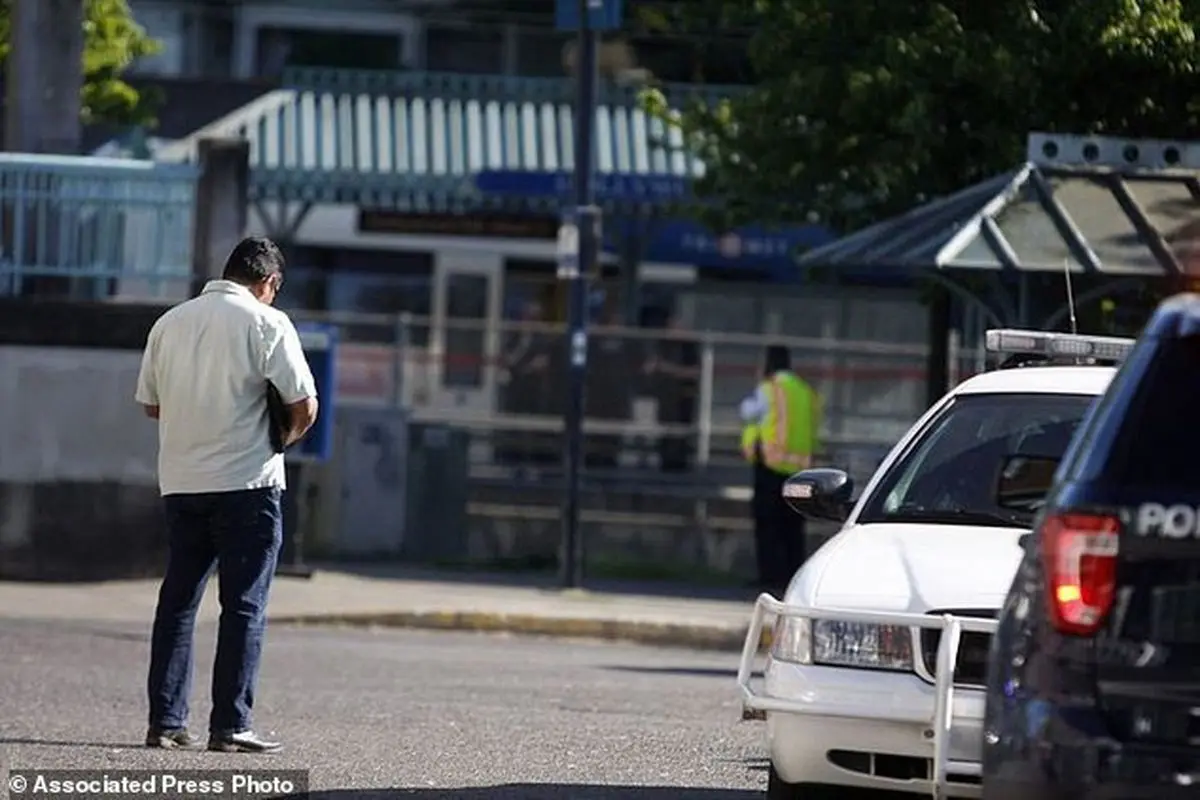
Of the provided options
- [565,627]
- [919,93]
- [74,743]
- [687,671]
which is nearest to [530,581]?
[565,627]

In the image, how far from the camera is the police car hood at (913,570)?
817cm

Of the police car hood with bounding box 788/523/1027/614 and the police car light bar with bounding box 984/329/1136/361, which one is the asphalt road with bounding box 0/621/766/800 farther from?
the police car light bar with bounding box 984/329/1136/361

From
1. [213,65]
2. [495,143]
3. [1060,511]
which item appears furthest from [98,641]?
[213,65]

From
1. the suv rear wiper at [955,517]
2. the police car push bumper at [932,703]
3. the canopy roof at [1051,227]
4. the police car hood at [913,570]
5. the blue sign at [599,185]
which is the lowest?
the police car push bumper at [932,703]

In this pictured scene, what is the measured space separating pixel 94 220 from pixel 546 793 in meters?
10.3

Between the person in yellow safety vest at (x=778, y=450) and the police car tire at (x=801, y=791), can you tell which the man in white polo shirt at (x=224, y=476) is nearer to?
the police car tire at (x=801, y=791)

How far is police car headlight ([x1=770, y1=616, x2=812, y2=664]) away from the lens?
8219 mm

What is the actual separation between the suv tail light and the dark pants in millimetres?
15199

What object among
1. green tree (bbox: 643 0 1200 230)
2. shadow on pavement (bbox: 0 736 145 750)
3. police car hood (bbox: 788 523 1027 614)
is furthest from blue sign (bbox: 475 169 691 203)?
police car hood (bbox: 788 523 1027 614)

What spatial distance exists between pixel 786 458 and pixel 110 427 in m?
5.21

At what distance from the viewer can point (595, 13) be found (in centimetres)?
1977

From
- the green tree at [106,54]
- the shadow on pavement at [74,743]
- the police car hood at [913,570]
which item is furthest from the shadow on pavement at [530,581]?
the police car hood at [913,570]

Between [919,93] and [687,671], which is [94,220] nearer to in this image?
[919,93]
